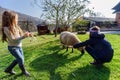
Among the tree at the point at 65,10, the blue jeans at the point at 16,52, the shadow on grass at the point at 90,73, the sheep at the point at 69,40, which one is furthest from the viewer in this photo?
the tree at the point at 65,10

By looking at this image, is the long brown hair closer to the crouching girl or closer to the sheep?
the crouching girl

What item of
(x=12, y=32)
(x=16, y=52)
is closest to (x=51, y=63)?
(x=16, y=52)

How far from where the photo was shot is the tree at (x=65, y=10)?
630 inches

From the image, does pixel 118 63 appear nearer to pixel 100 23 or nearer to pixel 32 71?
pixel 32 71

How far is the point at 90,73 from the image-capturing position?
671 cm

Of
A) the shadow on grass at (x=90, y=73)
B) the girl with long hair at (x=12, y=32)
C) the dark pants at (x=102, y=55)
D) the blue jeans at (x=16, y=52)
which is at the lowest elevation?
the shadow on grass at (x=90, y=73)

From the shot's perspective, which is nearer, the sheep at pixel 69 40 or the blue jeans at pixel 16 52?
the blue jeans at pixel 16 52

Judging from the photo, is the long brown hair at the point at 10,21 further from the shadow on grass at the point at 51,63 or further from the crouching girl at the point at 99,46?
the crouching girl at the point at 99,46

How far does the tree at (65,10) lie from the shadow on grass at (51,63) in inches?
288

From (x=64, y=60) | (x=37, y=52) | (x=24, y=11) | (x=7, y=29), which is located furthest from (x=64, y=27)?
(x=24, y=11)

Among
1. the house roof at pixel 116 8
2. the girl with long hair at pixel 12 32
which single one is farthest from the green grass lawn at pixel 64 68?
the house roof at pixel 116 8

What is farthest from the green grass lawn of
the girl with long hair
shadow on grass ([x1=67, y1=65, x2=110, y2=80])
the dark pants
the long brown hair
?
the long brown hair

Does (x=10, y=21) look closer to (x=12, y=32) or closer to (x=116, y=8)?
(x=12, y=32)

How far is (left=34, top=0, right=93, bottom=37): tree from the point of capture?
16.0 meters
